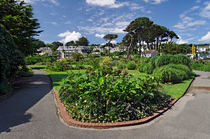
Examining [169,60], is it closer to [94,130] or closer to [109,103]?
[109,103]

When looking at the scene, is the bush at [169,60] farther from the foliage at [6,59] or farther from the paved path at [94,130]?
the foliage at [6,59]

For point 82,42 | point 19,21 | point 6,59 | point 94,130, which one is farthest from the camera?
point 82,42

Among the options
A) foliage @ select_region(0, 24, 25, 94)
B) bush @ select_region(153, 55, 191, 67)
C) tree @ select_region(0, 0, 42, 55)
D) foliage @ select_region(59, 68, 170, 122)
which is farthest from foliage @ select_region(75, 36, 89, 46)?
foliage @ select_region(59, 68, 170, 122)

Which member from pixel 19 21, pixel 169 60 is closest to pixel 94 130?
pixel 169 60

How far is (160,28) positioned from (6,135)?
5742cm

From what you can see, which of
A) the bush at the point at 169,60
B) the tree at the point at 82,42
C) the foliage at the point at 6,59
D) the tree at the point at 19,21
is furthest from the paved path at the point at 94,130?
the tree at the point at 82,42

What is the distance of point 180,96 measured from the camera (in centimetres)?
632

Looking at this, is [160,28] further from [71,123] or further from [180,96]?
[71,123]

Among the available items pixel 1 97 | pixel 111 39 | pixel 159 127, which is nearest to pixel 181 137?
pixel 159 127

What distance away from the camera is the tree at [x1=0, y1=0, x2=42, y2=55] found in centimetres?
1285

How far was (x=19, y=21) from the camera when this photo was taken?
1437 centimetres

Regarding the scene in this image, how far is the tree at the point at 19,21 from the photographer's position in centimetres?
1285

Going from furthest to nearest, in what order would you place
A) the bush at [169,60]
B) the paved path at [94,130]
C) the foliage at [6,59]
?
the bush at [169,60] < the foliage at [6,59] < the paved path at [94,130]

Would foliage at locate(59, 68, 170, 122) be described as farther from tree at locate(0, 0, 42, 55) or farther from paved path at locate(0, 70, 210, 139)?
tree at locate(0, 0, 42, 55)
